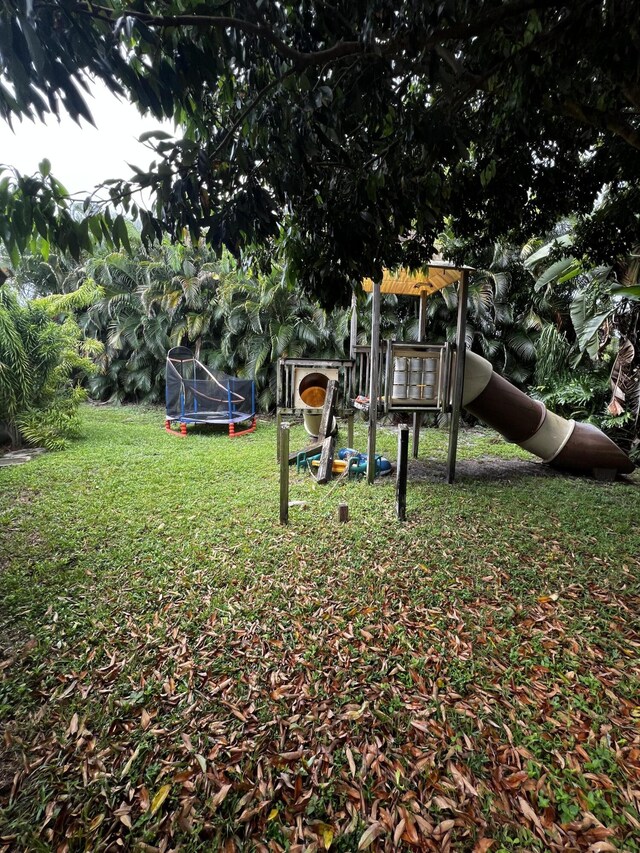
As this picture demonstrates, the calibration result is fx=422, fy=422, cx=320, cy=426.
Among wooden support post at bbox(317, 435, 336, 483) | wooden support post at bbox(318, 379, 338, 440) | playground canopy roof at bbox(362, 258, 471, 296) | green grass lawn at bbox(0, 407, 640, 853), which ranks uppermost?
playground canopy roof at bbox(362, 258, 471, 296)

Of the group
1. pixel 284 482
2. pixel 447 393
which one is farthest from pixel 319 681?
pixel 447 393

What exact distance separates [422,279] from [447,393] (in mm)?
1657

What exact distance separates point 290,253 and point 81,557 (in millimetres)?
2890

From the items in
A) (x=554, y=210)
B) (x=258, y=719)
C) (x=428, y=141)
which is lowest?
(x=258, y=719)

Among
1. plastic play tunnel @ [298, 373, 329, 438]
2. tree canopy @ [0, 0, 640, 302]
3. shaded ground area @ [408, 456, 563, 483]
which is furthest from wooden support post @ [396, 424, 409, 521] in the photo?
plastic play tunnel @ [298, 373, 329, 438]

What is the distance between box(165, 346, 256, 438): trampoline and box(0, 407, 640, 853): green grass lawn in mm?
4699

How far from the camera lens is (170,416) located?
9203 mm

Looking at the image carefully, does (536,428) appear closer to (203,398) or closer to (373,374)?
→ (373,374)

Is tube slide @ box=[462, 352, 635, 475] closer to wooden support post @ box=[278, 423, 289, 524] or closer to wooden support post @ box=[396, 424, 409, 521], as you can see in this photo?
wooden support post @ box=[396, 424, 409, 521]

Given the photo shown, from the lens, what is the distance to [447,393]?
17.9 ft

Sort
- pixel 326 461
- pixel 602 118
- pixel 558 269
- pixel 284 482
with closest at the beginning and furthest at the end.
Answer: pixel 602 118, pixel 284 482, pixel 326 461, pixel 558 269

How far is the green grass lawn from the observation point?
1536 millimetres

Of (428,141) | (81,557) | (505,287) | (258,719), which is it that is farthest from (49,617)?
(505,287)

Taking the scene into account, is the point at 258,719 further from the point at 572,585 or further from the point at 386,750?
the point at 572,585
